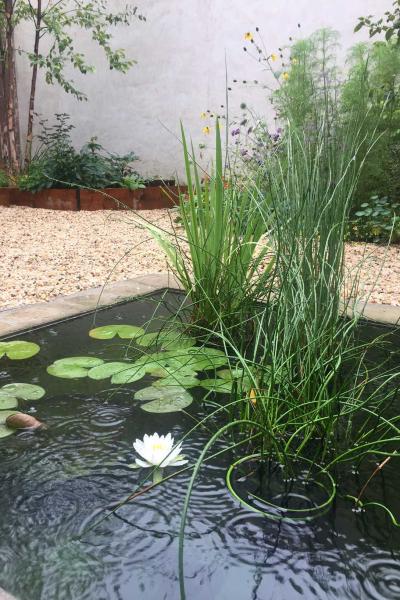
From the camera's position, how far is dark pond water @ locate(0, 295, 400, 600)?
74 centimetres

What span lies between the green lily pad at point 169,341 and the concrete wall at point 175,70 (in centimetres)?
350

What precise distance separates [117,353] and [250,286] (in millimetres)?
425

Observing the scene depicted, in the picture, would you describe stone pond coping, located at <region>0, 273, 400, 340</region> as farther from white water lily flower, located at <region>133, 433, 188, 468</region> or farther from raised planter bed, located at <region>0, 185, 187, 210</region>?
raised planter bed, located at <region>0, 185, 187, 210</region>

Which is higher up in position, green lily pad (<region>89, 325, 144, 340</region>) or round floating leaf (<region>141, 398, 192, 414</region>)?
green lily pad (<region>89, 325, 144, 340</region>)

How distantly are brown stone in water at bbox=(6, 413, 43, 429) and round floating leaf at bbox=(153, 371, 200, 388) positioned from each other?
1.04 feet

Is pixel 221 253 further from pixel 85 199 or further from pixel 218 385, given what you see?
pixel 85 199

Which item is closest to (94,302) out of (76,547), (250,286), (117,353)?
(117,353)

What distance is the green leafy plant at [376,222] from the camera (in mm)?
3445

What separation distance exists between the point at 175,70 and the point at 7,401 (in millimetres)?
5343

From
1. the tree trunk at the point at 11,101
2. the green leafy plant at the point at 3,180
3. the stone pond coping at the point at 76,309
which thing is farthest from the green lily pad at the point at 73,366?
the tree trunk at the point at 11,101

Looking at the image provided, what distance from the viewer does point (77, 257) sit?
3.24 meters

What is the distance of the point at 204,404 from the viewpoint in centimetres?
127

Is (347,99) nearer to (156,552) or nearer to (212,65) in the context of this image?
(212,65)

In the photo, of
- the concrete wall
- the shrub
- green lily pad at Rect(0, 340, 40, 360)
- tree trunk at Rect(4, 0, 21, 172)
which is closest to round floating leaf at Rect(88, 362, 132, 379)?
green lily pad at Rect(0, 340, 40, 360)
